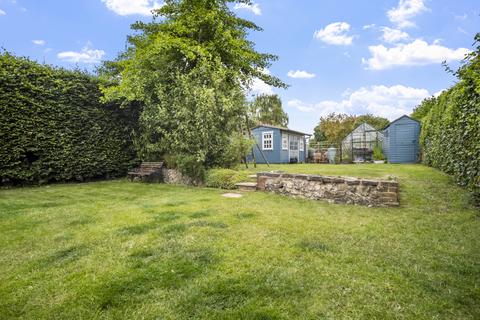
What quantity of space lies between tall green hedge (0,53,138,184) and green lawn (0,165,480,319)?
3996mm

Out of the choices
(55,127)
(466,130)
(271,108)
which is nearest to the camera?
(466,130)

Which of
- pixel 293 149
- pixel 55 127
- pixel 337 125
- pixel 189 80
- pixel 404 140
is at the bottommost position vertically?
pixel 293 149

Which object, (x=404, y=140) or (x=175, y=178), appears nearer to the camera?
(x=175, y=178)

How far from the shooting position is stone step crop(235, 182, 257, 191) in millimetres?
6770

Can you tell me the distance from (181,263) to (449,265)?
2676 mm

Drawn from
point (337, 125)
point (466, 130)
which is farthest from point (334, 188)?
point (337, 125)

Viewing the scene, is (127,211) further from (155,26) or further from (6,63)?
(155,26)

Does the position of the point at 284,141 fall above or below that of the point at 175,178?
above

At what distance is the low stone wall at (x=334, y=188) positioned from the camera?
16.4 ft

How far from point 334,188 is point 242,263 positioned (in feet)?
11.8

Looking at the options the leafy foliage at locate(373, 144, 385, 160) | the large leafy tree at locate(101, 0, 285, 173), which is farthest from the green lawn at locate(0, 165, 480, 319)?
the leafy foliage at locate(373, 144, 385, 160)

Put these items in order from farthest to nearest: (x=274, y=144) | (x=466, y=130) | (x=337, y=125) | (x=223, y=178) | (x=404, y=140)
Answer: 1. (x=337, y=125)
2. (x=274, y=144)
3. (x=404, y=140)
4. (x=223, y=178)
5. (x=466, y=130)

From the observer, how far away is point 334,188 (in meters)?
5.52

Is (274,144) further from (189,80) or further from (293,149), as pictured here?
(189,80)
